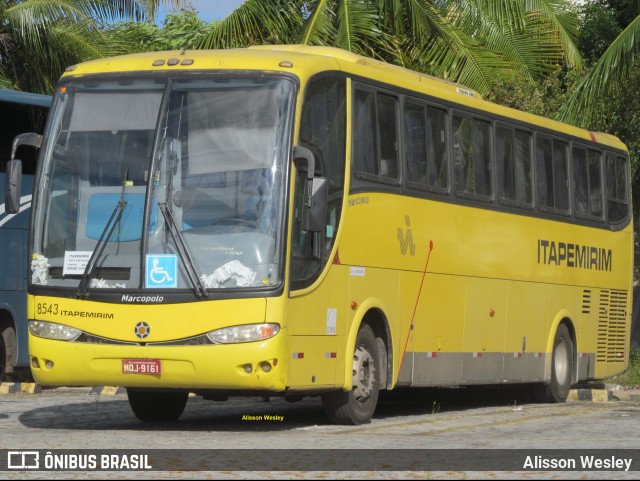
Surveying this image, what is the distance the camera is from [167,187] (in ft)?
43.7

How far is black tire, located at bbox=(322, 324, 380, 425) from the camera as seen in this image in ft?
47.0

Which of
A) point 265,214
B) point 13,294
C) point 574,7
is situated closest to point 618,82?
point 574,7

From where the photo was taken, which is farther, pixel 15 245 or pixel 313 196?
pixel 15 245

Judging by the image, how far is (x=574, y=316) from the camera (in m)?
20.3

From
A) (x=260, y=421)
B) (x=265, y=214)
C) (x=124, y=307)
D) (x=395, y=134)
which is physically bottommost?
(x=260, y=421)

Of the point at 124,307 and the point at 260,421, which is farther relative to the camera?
the point at 260,421

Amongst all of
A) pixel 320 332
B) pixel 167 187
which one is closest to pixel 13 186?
pixel 167 187

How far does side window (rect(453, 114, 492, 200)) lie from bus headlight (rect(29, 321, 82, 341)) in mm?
5215

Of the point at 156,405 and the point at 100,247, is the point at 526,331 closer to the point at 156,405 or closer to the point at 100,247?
the point at 156,405

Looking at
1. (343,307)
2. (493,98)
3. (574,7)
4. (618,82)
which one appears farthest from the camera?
(574,7)

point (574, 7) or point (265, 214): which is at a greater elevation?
point (574, 7)

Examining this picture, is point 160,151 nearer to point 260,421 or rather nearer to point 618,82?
point 260,421

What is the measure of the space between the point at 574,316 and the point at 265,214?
831 cm

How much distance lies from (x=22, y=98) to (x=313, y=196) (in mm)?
8977
